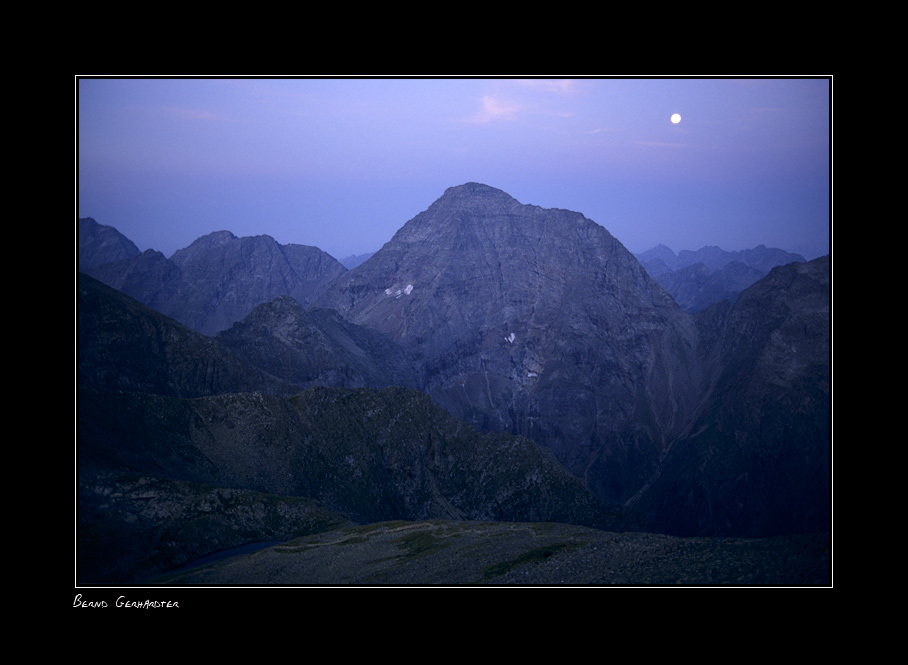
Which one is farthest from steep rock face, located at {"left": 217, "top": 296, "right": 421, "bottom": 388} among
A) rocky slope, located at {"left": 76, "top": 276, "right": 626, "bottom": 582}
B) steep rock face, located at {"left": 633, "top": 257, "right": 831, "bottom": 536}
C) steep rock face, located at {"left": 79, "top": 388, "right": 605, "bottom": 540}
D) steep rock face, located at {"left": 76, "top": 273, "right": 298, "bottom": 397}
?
steep rock face, located at {"left": 633, "top": 257, "right": 831, "bottom": 536}

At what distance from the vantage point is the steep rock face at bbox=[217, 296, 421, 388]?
469 ft

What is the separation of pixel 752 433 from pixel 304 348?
108 metres

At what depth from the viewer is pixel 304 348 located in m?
152

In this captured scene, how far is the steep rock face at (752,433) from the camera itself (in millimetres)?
119500

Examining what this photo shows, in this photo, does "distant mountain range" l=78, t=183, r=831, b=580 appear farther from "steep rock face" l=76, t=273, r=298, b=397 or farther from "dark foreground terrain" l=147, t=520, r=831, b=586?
"dark foreground terrain" l=147, t=520, r=831, b=586

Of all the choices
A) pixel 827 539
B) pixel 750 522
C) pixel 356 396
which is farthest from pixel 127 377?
pixel 750 522

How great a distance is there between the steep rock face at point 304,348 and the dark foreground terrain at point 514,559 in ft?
306

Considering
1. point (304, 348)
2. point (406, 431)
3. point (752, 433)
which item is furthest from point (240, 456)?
point (752, 433)

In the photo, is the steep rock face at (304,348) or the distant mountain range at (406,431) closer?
the distant mountain range at (406,431)

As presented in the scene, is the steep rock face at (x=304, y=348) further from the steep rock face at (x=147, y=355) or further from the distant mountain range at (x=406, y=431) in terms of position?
the steep rock face at (x=147, y=355)

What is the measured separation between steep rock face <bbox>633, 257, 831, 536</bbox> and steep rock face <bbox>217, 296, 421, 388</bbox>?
81.1m

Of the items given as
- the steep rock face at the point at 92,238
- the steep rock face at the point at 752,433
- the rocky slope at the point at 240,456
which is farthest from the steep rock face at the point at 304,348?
the steep rock face at the point at 92,238

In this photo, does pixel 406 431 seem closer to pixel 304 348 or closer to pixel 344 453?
pixel 344 453
